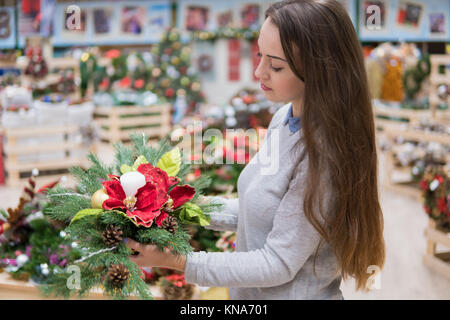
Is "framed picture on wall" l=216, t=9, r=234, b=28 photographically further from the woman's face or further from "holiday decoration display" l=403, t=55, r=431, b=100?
the woman's face

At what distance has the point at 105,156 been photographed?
6.23 metres

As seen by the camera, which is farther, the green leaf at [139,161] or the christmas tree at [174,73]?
the christmas tree at [174,73]

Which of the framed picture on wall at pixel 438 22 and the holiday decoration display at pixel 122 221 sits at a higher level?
the framed picture on wall at pixel 438 22

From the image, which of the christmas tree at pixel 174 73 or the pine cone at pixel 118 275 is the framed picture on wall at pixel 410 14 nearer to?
the christmas tree at pixel 174 73

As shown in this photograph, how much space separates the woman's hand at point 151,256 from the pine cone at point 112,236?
0.03 meters

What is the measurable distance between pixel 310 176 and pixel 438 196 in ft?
7.45

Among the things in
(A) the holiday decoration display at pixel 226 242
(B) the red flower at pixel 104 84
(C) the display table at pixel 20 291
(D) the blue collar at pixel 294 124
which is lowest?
(C) the display table at pixel 20 291

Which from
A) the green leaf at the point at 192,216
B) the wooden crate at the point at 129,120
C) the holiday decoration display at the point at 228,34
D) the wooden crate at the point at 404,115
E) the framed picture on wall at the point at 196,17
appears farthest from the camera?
the framed picture on wall at the point at 196,17

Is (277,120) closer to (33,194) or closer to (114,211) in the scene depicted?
(114,211)

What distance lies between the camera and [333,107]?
991 mm

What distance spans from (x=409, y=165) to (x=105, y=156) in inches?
149

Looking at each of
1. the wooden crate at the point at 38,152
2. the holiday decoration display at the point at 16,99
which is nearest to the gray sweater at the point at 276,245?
the wooden crate at the point at 38,152

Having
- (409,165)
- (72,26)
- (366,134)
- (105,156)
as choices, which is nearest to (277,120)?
(366,134)

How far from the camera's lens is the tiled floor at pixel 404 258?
276 cm
